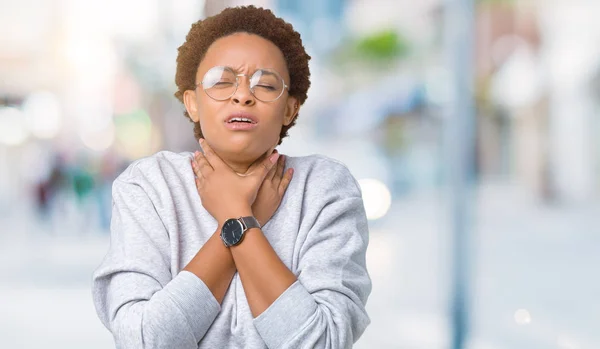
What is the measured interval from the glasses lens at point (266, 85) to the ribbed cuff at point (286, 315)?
29cm

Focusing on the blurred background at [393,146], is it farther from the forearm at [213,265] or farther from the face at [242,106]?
the forearm at [213,265]

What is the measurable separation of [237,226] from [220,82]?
8.9 inches

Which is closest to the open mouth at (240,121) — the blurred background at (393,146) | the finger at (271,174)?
the finger at (271,174)

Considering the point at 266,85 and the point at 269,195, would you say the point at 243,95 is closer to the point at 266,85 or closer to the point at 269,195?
the point at 266,85

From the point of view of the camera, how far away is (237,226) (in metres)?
1.25

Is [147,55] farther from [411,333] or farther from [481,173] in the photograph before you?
[411,333]

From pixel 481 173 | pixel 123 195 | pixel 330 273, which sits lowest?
pixel 481 173

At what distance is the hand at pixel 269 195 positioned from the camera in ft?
4.38

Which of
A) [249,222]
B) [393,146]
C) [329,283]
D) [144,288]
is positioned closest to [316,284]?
[329,283]

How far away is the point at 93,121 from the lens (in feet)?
77.7

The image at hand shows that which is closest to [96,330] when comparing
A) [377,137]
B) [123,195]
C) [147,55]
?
[123,195]

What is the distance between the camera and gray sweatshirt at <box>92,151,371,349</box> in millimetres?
1218

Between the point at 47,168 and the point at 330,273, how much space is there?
35.2 feet

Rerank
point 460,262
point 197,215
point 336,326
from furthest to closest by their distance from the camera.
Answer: point 460,262
point 197,215
point 336,326
